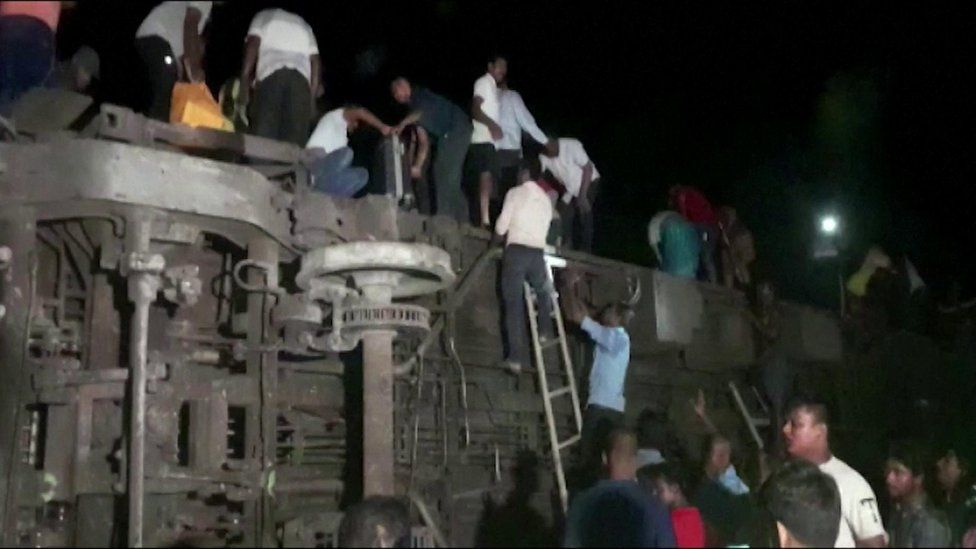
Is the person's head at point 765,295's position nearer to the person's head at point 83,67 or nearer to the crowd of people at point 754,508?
the crowd of people at point 754,508

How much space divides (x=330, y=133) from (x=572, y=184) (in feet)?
10.5

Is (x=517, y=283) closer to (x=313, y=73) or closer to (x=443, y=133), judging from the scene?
(x=443, y=133)

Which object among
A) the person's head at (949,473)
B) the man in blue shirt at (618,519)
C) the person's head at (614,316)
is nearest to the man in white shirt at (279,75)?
the person's head at (614,316)

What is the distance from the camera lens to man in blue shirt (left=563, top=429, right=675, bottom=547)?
16.2 ft

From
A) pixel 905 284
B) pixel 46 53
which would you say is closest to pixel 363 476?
pixel 46 53

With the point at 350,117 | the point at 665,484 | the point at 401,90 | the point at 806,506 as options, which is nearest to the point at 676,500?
the point at 665,484

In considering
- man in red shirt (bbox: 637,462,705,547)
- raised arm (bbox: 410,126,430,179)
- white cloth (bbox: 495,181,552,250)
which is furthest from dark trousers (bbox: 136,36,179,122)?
man in red shirt (bbox: 637,462,705,547)

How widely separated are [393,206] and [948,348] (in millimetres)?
8722

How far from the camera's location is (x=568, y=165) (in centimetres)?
1077

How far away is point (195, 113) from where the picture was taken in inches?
294

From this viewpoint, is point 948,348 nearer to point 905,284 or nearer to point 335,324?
point 905,284

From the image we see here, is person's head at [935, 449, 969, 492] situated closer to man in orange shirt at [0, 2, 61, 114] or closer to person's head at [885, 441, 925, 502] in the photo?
person's head at [885, 441, 925, 502]

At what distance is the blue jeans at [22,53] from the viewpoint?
7418 millimetres

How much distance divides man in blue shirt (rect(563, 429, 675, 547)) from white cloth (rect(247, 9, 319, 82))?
4361mm
